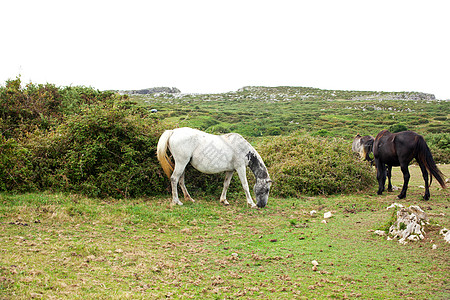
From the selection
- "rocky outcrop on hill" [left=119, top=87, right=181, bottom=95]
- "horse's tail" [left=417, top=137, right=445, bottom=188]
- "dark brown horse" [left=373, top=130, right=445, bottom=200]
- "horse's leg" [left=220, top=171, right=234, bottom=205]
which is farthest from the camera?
"rocky outcrop on hill" [left=119, top=87, right=181, bottom=95]

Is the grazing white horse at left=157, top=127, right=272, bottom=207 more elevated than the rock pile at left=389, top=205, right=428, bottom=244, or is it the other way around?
the grazing white horse at left=157, top=127, right=272, bottom=207

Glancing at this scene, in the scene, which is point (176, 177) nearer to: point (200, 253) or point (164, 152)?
point (164, 152)

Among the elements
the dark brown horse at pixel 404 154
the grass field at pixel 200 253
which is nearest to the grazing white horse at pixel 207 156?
the grass field at pixel 200 253

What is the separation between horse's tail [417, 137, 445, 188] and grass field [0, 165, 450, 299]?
1.11 meters

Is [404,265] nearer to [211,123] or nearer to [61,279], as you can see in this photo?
[61,279]

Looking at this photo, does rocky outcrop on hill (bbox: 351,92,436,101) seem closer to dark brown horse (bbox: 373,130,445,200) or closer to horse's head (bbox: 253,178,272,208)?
dark brown horse (bbox: 373,130,445,200)

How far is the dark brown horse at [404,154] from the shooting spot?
31.6 feet

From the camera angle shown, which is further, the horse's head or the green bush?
the green bush

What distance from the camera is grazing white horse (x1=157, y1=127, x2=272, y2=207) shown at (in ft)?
28.3

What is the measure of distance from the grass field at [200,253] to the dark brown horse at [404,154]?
132 centimetres

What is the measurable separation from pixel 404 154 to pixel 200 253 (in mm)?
7767

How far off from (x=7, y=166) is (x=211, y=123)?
28.7 m

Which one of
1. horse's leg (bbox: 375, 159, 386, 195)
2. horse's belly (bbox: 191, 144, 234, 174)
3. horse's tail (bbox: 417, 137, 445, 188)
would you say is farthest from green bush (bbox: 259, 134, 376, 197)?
horse's belly (bbox: 191, 144, 234, 174)

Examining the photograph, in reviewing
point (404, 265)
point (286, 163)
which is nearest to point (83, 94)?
point (286, 163)
